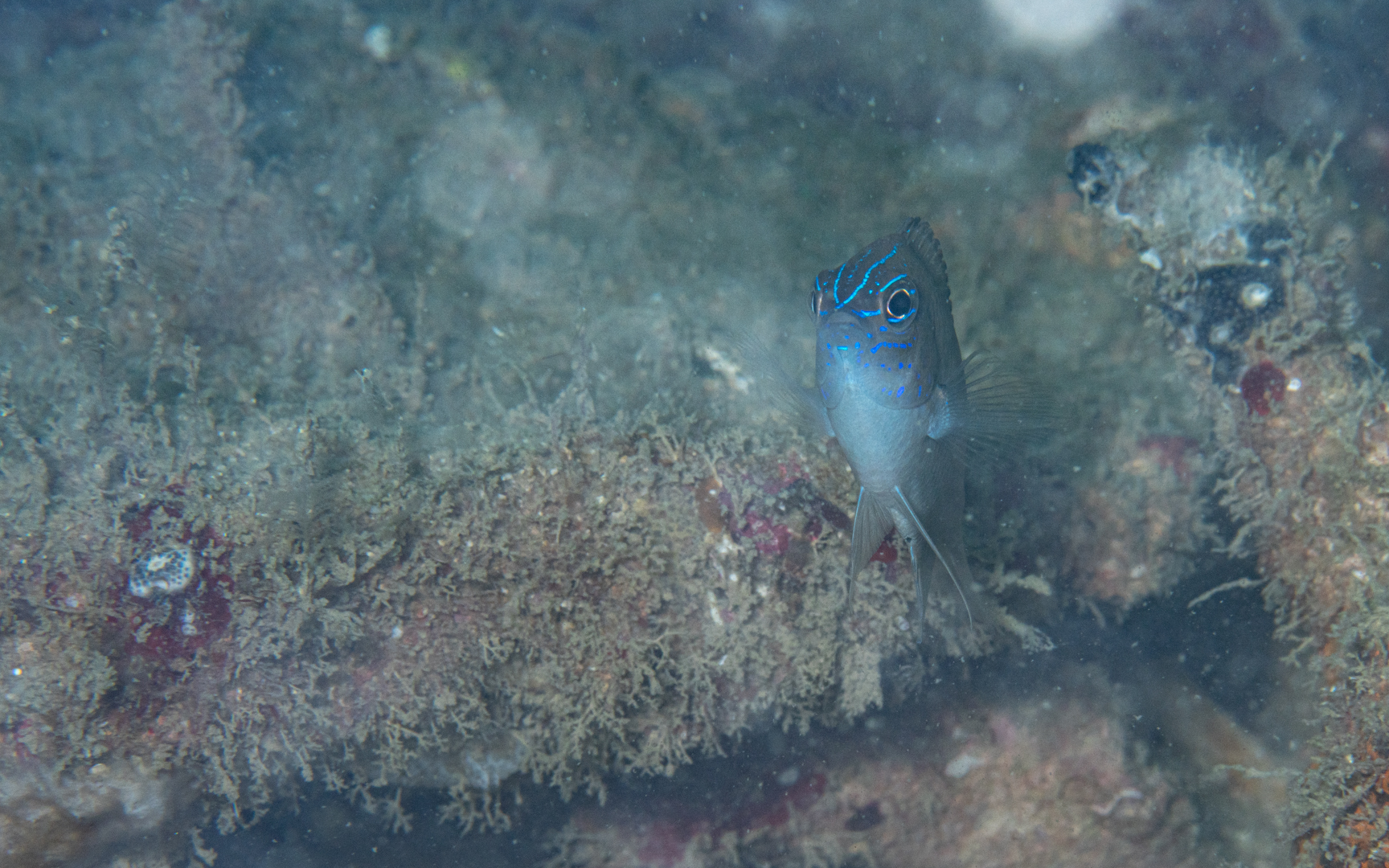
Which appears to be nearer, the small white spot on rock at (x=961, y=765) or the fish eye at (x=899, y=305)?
the fish eye at (x=899, y=305)

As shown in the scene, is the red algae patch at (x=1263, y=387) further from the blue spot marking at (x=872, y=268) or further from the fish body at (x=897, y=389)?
the blue spot marking at (x=872, y=268)

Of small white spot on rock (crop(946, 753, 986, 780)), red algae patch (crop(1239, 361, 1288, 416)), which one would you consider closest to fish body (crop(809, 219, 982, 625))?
small white spot on rock (crop(946, 753, 986, 780))

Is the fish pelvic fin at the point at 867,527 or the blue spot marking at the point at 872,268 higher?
the blue spot marking at the point at 872,268

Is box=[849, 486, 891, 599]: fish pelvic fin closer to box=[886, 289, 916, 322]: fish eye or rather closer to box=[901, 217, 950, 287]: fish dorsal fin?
box=[886, 289, 916, 322]: fish eye

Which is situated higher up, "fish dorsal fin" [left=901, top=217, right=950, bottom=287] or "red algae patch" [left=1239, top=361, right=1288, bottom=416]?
"fish dorsal fin" [left=901, top=217, right=950, bottom=287]

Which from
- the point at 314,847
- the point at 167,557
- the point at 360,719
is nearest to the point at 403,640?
the point at 360,719

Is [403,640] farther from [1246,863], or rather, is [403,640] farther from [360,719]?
[1246,863]

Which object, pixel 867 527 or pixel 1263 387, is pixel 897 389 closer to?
pixel 867 527

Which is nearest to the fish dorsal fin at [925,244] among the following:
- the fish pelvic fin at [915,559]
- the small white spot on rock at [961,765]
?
the fish pelvic fin at [915,559]
